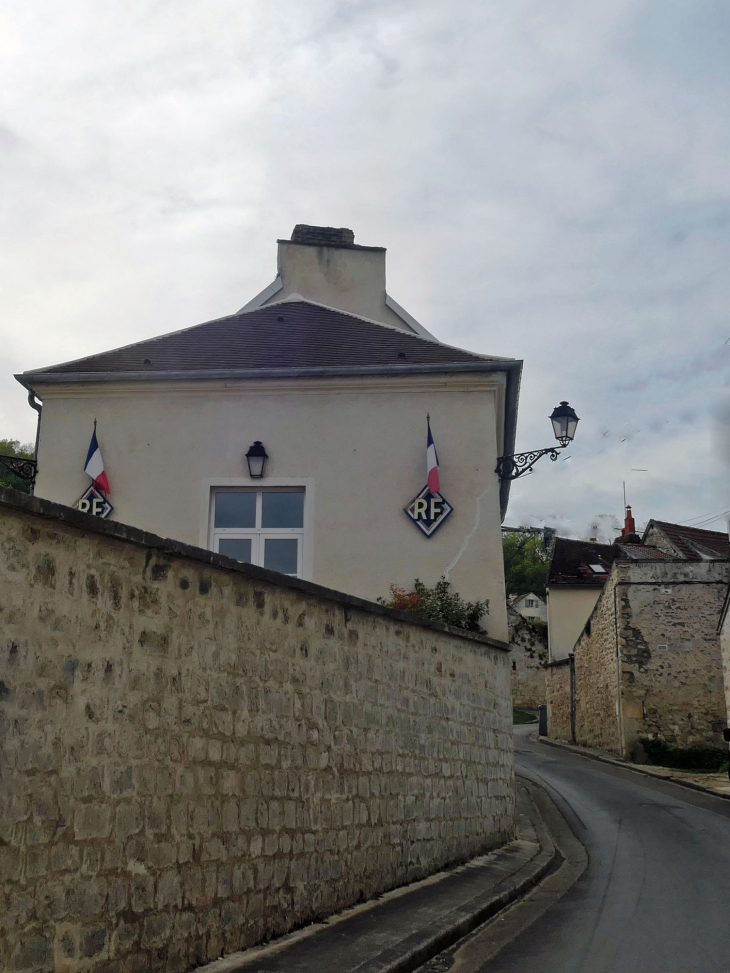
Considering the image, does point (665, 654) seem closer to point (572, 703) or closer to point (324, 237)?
point (572, 703)

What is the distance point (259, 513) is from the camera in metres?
13.1

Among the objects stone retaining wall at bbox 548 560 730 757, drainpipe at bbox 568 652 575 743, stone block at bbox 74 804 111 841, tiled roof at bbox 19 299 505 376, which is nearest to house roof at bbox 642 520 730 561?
drainpipe at bbox 568 652 575 743

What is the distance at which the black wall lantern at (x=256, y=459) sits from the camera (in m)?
12.9

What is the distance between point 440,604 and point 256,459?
3.13 meters

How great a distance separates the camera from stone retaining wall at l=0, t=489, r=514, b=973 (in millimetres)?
4059

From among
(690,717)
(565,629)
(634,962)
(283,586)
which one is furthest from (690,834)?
(565,629)

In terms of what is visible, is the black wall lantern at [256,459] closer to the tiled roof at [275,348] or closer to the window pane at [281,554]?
the window pane at [281,554]

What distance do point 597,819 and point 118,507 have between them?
8.20 m

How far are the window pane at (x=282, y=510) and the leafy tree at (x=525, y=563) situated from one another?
52.4m

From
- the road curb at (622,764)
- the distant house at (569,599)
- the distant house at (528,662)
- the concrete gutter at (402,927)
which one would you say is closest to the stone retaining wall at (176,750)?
the concrete gutter at (402,927)

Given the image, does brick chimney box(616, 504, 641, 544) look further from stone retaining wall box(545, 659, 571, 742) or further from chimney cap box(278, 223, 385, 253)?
chimney cap box(278, 223, 385, 253)

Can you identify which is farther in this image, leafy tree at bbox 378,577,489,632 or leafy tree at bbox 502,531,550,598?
leafy tree at bbox 502,531,550,598

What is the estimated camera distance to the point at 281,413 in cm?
1329

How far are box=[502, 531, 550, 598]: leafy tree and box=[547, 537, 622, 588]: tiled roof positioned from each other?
79.5ft
